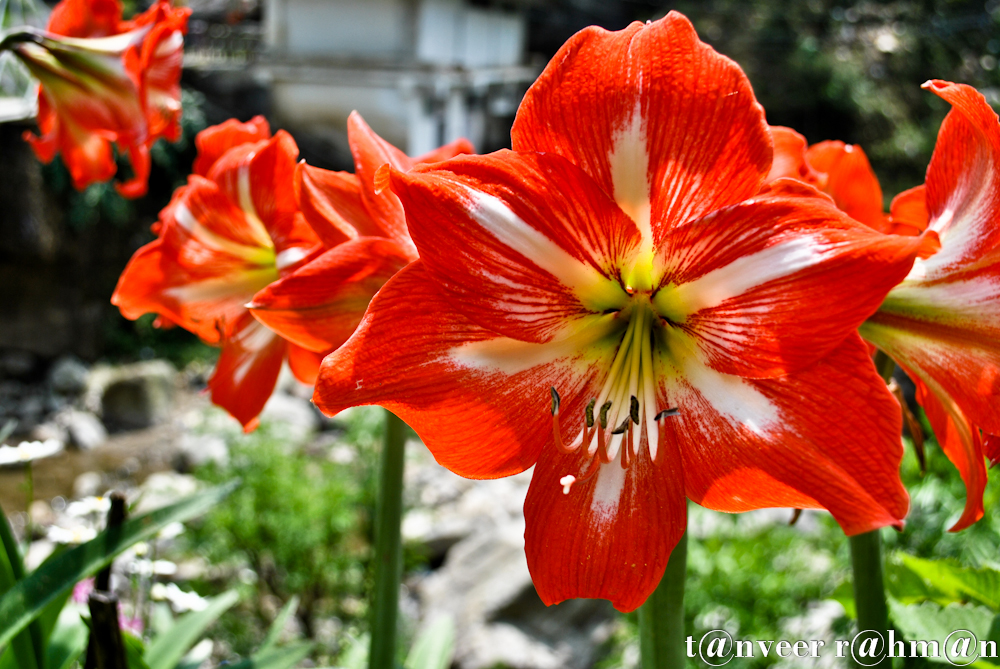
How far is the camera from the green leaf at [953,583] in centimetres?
61

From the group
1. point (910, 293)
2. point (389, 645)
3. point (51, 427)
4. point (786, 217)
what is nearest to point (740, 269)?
point (786, 217)

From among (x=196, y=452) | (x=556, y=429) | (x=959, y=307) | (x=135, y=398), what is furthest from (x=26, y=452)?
(x=135, y=398)

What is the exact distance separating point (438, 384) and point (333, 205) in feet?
0.69

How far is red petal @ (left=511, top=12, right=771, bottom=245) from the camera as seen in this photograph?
0.44 metres

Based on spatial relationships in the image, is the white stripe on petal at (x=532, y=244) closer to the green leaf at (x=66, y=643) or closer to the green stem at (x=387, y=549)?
the green stem at (x=387, y=549)

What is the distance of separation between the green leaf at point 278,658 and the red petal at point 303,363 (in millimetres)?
382

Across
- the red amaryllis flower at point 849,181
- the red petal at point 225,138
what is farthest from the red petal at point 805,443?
the red petal at point 225,138

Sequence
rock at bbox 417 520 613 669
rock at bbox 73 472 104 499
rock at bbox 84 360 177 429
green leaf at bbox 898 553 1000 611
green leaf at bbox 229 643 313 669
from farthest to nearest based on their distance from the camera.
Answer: rock at bbox 84 360 177 429 < rock at bbox 73 472 104 499 < rock at bbox 417 520 613 669 < green leaf at bbox 229 643 313 669 < green leaf at bbox 898 553 1000 611

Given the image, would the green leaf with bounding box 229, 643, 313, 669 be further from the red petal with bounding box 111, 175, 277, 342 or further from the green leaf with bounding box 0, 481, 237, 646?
the red petal with bounding box 111, 175, 277, 342

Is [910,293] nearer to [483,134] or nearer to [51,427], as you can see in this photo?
[51,427]

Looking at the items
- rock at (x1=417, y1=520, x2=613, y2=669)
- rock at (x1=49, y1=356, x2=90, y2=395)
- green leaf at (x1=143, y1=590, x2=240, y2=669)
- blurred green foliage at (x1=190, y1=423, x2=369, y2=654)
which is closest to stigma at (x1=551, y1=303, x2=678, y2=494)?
green leaf at (x1=143, y1=590, x2=240, y2=669)

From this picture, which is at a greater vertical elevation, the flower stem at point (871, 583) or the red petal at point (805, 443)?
the red petal at point (805, 443)

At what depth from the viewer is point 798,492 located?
1.40 feet

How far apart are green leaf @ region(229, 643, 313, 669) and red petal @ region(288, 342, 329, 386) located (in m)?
0.38
